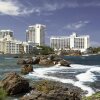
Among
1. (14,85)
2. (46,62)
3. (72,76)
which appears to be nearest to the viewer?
(14,85)

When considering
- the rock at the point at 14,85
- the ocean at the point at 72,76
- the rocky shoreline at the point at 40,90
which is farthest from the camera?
the ocean at the point at 72,76

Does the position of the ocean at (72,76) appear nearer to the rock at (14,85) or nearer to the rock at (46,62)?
the rock at (14,85)

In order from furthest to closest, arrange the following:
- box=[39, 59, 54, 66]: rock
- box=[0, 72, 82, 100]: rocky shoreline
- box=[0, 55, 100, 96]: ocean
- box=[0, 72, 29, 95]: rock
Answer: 1. box=[39, 59, 54, 66]: rock
2. box=[0, 55, 100, 96]: ocean
3. box=[0, 72, 29, 95]: rock
4. box=[0, 72, 82, 100]: rocky shoreline

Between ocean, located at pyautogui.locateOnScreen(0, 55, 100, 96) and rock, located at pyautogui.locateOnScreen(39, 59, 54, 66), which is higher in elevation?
rock, located at pyautogui.locateOnScreen(39, 59, 54, 66)

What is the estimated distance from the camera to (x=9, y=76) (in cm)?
3872

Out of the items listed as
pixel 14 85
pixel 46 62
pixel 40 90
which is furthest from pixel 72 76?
pixel 46 62

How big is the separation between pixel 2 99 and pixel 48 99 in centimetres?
858

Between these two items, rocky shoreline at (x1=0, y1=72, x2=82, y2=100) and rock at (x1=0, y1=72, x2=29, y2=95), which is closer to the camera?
rocky shoreline at (x1=0, y1=72, x2=82, y2=100)

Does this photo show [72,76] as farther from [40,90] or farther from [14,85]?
[40,90]

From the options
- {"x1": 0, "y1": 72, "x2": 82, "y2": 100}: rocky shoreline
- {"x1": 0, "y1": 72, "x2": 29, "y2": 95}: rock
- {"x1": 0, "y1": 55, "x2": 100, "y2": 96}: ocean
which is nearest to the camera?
{"x1": 0, "y1": 72, "x2": 82, "y2": 100}: rocky shoreline

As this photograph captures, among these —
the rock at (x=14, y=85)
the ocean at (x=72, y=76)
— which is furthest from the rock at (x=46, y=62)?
the rock at (x=14, y=85)

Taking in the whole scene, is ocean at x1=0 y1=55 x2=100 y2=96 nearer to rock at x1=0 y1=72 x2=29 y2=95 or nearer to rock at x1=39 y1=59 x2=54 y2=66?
rock at x1=0 y1=72 x2=29 y2=95


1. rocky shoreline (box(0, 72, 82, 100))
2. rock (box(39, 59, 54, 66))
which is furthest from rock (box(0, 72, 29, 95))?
rock (box(39, 59, 54, 66))

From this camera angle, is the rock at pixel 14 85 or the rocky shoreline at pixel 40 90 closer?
the rocky shoreline at pixel 40 90
